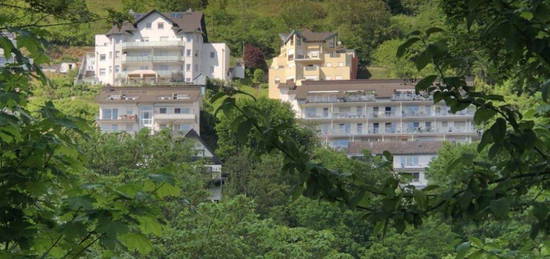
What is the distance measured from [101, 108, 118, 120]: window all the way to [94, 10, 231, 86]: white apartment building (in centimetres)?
1035

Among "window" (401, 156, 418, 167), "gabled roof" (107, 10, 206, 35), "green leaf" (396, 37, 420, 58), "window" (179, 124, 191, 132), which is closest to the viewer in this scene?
"green leaf" (396, 37, 420, 58)

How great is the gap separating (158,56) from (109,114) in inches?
527

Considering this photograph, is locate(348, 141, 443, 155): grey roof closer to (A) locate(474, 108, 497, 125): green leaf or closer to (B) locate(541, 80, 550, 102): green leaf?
(A) locate(474, 108, 497, 125): green leaf

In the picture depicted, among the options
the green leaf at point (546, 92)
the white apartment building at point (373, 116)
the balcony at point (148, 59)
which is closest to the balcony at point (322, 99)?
the white apartment building at point (373, 116)

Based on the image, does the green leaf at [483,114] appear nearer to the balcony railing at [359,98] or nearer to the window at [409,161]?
the window at [409,161]

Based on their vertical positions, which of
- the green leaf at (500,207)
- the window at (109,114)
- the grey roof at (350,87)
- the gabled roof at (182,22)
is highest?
the gabled roof at (182,22)

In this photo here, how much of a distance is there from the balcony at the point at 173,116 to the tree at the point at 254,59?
22904 millimetres

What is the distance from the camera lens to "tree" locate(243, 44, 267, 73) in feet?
322

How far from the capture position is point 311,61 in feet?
296

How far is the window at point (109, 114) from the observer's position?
7406 cm

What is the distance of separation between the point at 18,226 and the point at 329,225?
4130cm

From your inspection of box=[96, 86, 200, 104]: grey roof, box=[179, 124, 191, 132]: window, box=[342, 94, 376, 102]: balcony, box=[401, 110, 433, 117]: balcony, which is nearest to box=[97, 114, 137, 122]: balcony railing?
box=[96, 86, 200, 104]: grey roof

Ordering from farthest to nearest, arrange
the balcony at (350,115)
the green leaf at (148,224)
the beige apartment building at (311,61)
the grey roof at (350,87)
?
1. the beige apartment building at (311,61)
2. the grey roof at (350,87)
3. the balcony at (350,115)
4. the green leaf at (148,224)

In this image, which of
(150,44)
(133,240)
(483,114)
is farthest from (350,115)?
(483,114)
